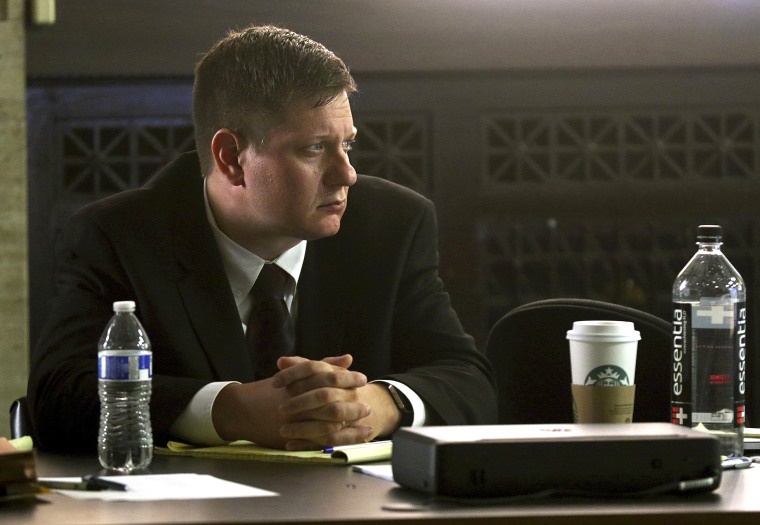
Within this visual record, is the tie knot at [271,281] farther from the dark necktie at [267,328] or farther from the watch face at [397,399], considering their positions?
the watch face at [397,399]

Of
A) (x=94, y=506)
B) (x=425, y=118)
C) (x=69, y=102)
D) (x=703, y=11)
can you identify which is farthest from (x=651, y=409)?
(x=69, y=102)

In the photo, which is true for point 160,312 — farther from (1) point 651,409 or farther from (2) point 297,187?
(1) point 651,409

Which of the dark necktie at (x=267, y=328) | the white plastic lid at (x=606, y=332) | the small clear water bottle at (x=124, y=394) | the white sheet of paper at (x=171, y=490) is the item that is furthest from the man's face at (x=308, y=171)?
the white sheet of paper at (x=171, y=490)

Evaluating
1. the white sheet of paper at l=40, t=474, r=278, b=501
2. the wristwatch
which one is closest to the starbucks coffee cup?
the wristwatch

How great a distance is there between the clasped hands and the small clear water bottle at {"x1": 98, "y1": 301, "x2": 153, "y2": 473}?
5.2 inches

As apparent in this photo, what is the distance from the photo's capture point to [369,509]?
1.25 m

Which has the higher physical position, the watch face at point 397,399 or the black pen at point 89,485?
the watch face at point 397,399

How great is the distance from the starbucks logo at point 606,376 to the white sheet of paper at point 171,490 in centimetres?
49

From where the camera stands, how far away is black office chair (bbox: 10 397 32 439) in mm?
2082

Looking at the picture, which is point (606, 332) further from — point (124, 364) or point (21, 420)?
point (21, 420)

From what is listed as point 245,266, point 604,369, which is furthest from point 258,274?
point 604,369

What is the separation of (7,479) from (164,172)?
110cm

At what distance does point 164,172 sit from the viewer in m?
2.36

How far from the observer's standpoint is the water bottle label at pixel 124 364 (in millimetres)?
1608
